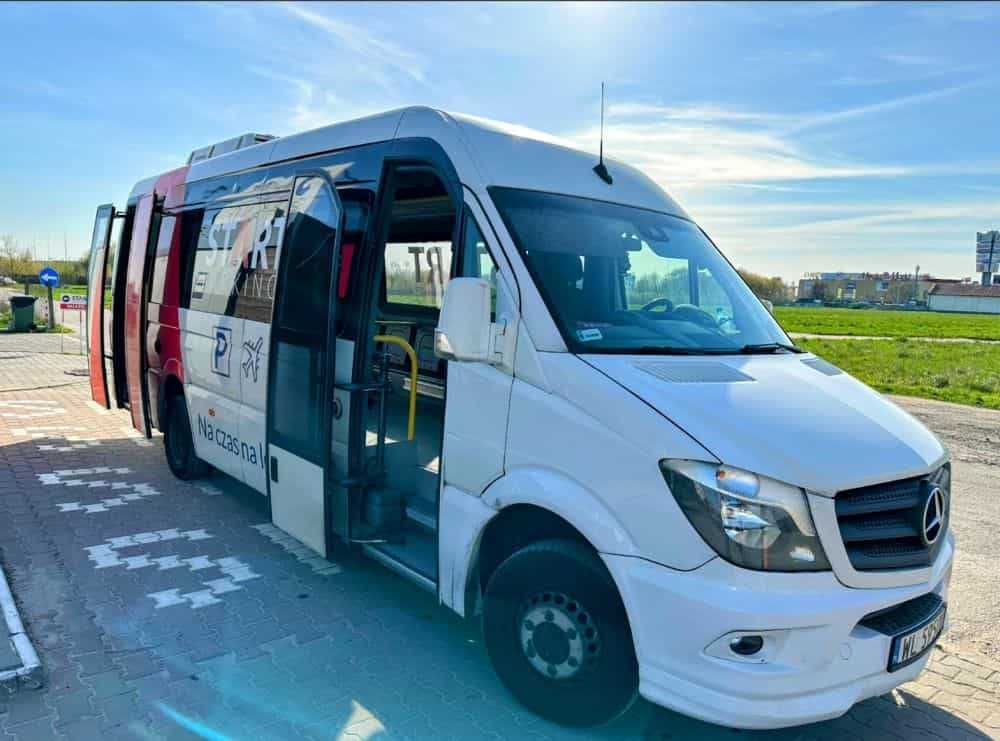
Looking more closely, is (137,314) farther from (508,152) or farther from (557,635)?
(557,635)

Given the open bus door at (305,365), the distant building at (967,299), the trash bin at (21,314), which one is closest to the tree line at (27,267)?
the trash bin at (21,314)

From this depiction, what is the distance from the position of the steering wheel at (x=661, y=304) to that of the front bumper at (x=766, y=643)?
1490mm

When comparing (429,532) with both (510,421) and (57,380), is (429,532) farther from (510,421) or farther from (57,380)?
(57,380)

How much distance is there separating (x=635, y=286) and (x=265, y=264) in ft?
9.21

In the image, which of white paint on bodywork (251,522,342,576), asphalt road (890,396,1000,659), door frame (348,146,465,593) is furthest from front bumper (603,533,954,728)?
white paint on bodywork (251,522,342,576)

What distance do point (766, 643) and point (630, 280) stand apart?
192 cm

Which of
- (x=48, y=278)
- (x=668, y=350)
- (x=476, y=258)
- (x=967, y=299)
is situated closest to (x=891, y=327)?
(x=48, y=278)

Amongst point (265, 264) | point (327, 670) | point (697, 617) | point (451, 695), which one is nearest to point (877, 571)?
point (697, 617)

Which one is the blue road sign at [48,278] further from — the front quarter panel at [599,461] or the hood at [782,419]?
the hood at [782,419]

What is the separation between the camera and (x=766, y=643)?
264cm

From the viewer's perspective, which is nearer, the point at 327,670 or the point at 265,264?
the point at 327,670

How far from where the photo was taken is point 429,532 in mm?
4457

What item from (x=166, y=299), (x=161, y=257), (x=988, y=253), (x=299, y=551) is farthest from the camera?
(x=988, y=253)

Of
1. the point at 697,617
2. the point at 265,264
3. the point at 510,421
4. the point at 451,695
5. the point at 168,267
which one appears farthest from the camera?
the point at 168,267
